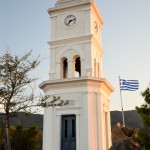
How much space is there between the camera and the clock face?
2431 cm

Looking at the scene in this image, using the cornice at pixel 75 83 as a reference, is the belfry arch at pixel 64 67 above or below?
above

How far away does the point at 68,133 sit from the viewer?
21.3 metres

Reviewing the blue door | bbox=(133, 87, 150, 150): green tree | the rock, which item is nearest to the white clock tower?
the blue door

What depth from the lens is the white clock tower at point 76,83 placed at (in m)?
20.8

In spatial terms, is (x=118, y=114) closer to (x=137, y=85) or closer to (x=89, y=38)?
(x=137, y=85)

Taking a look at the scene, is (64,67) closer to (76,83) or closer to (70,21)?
(76,83)

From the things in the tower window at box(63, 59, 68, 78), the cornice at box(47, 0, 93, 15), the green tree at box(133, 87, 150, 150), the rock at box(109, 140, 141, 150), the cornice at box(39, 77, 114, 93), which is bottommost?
the rock at box(109, 140, 141, 150)

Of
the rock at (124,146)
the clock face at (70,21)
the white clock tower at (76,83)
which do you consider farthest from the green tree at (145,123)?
→ the clock face at (70,21)

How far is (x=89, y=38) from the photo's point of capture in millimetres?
23172

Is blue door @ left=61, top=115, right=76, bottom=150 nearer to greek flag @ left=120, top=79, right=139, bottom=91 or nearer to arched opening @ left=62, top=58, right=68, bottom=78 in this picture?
arched opening @ left=62, top=58, right=68, bottom=78

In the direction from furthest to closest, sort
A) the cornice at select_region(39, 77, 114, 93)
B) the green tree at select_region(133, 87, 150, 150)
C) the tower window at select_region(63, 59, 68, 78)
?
the tower window at select_region(63, 59, 68, 78), the cornice at select_region(39, 77, 114, 93), the green tree at select_region(133, 87, 150, 150)

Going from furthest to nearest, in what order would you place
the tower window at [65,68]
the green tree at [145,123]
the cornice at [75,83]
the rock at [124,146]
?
the tower window at [65,68] < the cornice at [75,83] < the rock at [124,146] < the green tree at [145,123]

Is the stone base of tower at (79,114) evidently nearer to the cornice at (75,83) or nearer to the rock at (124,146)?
the cornice at (75,83)

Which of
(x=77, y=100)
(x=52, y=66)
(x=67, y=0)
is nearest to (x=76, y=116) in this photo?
(x=77, y=100)
